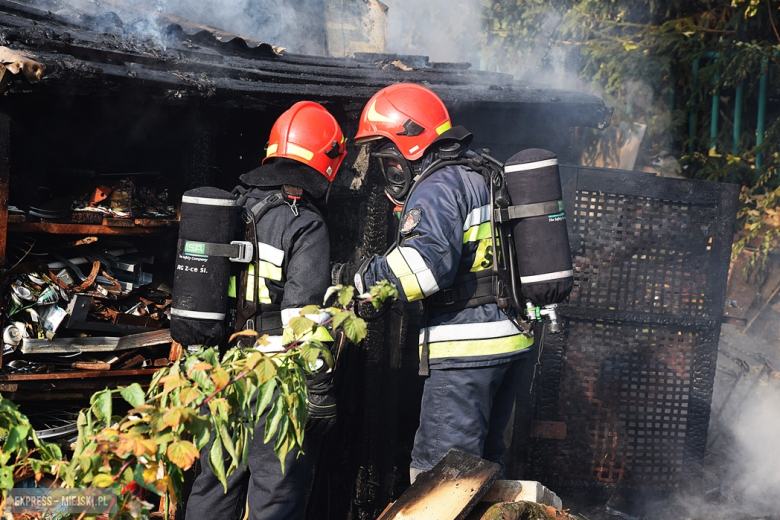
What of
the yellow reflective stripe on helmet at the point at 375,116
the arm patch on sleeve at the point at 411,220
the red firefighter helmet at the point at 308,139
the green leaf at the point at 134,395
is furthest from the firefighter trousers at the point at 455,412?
the green leaf at the point at 134,395

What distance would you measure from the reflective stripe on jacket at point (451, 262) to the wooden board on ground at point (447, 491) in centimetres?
69

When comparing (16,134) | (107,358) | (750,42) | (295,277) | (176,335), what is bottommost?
(107,358)

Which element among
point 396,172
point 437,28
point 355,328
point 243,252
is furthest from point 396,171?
point 437,28

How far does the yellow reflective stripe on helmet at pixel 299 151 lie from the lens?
3998mm

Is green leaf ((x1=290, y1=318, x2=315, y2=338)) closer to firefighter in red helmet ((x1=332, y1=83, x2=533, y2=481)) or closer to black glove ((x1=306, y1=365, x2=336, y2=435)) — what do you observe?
firefighter in red helmet ((x1=332, y1=83, x2=533, y2=481))

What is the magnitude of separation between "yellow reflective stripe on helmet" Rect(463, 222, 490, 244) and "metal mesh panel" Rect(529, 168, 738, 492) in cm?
156

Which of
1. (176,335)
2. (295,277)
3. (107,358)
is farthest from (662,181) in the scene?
(107,358)

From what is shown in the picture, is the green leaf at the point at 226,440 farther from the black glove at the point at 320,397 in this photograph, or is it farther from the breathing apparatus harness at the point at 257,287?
the breathing apparatus harness at the point at 257,287

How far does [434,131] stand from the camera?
160 inches

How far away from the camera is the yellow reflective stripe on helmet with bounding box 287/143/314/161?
3998 mm

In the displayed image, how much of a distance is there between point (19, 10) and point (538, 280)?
→ 143 inches

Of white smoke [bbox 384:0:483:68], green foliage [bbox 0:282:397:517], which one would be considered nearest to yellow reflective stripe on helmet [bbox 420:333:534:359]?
green foliage [bbox 0:282:397:517]

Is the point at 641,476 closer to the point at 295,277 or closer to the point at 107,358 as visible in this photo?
the point at 295,277

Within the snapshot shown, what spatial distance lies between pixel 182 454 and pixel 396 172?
2528mm
